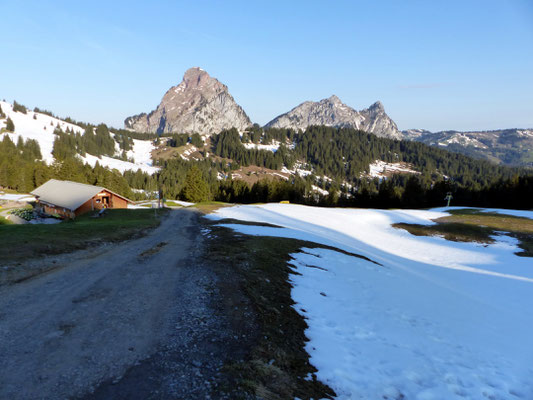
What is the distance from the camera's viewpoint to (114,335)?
6684mm

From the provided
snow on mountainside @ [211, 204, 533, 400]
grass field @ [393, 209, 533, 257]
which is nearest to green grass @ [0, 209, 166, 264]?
snow on mountainside @ [211, 204, 533, 400]

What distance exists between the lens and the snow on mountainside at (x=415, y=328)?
7.08 metres

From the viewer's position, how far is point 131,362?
5.67 metres

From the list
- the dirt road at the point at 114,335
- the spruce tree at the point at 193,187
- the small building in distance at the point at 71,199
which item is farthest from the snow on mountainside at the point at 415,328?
the spruce tree at the point at 193,187

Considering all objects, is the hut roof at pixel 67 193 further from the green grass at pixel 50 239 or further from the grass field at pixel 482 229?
the grass field at pixel 482 229

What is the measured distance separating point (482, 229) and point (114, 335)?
4703 cm

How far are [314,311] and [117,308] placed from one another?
6999 mm

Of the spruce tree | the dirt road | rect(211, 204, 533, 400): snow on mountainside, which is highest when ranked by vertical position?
the spruce tree

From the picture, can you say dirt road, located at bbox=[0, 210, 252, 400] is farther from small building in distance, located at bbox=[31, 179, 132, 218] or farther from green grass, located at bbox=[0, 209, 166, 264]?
small building in distance, located at bbox=[31, 179, 132, 218]

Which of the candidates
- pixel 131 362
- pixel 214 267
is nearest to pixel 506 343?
pixel 214 267

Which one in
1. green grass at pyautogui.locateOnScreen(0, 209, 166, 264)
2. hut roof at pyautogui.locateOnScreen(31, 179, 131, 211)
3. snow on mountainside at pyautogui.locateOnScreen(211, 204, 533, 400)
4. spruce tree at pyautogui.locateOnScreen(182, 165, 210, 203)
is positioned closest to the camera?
snow on mountainside at pyautogui.locateOnScreen(211, 204, 533, 400)

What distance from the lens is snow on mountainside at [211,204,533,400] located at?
708 cm

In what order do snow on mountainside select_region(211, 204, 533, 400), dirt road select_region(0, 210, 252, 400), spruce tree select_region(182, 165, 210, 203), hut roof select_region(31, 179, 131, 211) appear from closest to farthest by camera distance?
dirt road select_region(0, 210, 252, 400), snow on mountainside select_region(211, 204, 533, 400), hut roof select_region(31, 179, 131, 211), spruce tree select_region(182, 165, 210, 203)

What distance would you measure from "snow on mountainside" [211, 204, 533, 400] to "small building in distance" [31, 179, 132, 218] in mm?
48962
